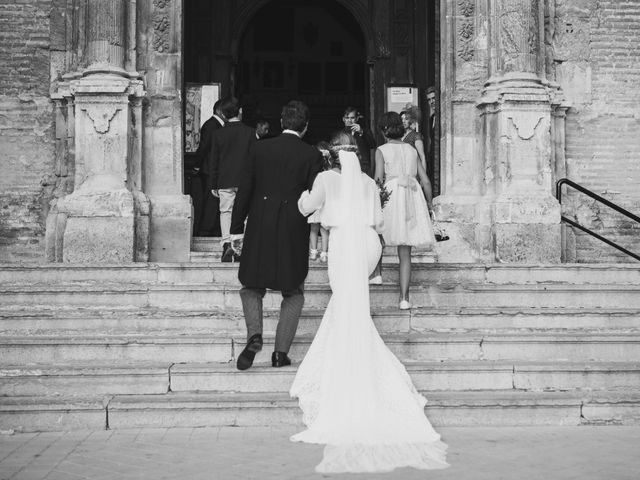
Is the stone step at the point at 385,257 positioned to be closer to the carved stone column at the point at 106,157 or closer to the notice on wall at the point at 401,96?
the carved stone column at the point at 106,157

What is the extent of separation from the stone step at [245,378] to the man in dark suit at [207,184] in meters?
4.57

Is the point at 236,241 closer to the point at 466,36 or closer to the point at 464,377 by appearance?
the point at 464,377

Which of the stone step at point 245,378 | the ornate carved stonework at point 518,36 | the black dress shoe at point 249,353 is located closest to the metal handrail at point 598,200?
the ornate carved stonework at point 518,36

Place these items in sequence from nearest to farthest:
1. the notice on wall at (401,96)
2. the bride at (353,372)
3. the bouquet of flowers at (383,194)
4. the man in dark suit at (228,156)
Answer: the bride at (353,372)
the bouquet of flowers at (383,194)
the man in dark suit at (228,156)
the notice on wall at (401,96)

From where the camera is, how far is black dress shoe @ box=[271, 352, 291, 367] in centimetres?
796

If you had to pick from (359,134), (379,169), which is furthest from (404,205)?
(359,134)

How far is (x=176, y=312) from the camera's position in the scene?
9.29 m

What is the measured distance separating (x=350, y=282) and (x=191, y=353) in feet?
5.43

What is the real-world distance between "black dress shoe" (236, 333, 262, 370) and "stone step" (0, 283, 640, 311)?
154 centimetres

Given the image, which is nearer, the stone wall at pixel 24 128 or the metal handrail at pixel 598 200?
the metal handrail at pixel 598 200

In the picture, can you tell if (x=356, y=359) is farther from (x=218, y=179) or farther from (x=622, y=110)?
(x=622, y=110)

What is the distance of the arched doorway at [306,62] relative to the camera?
2180 centimetres

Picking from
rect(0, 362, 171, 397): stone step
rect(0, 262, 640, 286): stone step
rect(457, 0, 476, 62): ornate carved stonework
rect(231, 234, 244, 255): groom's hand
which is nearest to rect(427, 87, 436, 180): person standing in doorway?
rect(457, 0, 476, 62): ornate carved stonework

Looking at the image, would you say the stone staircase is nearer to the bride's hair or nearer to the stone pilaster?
the bride's hair
